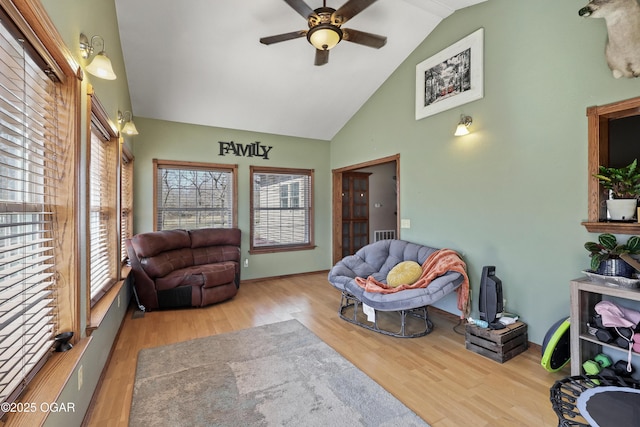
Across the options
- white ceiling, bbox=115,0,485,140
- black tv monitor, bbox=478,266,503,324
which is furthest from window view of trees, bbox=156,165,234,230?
Answer: black tv monitor, bbox=478,266,503,324

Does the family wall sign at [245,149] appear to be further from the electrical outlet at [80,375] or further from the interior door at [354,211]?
the electrical outlet at [80,375]

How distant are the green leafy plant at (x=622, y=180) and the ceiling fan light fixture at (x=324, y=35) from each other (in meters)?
2.39

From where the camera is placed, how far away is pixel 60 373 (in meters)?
1.47

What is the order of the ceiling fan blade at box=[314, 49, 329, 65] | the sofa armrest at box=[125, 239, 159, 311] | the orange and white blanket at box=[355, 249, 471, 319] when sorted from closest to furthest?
the ceiling fan blade at box=[314, 49, 329, 65], the orange and white blanket at box=[355, 249, 471, 319], the sofa armrest at box=[125, 239, 159, 311]

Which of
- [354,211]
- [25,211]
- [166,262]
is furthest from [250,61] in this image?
[354,211]

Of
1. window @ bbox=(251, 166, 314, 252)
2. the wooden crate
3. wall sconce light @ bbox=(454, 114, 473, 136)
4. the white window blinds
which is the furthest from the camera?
window @ bbox=(251, 166, 314, 252)

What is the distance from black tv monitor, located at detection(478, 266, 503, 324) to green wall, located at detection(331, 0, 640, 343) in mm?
366

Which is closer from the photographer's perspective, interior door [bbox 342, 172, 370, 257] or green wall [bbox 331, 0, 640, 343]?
green wall [bbox 331, 0, 640, 343]

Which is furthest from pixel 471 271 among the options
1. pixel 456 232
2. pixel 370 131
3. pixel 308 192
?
pixel 308 192

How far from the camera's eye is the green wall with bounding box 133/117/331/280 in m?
4.65

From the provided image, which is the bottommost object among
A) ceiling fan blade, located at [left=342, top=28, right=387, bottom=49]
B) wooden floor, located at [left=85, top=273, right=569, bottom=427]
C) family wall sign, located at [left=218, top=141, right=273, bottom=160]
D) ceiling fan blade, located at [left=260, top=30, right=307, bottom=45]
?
wooden floor, located at [left=85, top=273, right=569, bottom=427]

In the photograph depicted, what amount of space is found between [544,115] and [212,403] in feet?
11.9

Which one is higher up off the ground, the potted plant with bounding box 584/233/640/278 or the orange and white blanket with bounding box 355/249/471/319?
the potted plant with bounding box 584/233/640/278

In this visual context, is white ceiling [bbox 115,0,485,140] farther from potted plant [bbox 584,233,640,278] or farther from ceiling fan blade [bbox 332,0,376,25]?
potted plant [bbox 584,233,640,278]
